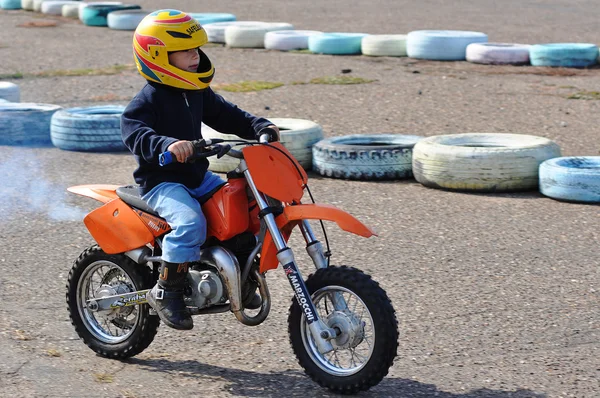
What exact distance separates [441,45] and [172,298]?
422 inches

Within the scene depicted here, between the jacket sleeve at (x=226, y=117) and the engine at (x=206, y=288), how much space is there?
69 cm

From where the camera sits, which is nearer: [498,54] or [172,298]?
[172,298]

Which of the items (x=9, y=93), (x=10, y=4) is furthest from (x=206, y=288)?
(x=10, y=4)

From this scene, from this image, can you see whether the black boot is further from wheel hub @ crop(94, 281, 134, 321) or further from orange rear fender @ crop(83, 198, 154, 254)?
wheel hub @ crop(94, 281, 134, 321)

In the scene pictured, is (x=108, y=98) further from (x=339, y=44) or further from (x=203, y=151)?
(x=203, y=151)

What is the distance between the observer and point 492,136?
868 cm

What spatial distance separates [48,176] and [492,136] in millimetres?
3747

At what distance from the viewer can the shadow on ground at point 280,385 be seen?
170 inches

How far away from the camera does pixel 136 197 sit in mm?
4672

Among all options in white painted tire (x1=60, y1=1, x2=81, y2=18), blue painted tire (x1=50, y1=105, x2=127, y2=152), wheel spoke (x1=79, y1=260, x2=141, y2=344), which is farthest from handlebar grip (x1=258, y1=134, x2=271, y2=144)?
white painted tire (x1=60, y1=1, x2=81, y2=18)

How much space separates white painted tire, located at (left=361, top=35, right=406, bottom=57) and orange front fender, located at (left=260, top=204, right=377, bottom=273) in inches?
439

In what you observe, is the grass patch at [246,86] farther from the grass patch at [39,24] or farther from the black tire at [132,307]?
the grass patch at [39,24]

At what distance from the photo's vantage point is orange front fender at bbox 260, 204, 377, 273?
13.6 feet

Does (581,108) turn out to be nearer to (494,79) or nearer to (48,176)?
(494,79)
